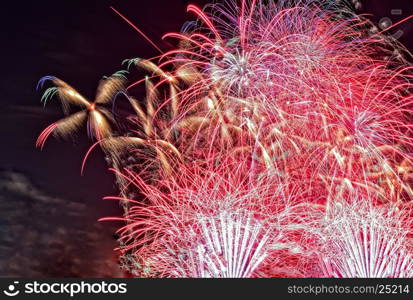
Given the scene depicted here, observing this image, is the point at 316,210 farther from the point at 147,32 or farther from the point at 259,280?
the point at 147,32

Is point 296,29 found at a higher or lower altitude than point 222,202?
higher

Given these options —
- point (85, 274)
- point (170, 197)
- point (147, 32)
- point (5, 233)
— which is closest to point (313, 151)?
point (170, 197)

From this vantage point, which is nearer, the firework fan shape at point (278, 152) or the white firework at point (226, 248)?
the white firework at point (226, 248)

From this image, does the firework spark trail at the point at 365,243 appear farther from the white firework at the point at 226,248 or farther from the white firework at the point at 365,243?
the white firework at the point at 226,248

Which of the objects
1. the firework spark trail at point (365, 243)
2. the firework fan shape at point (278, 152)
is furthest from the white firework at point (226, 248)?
the firework spark trail at point (365, 243)

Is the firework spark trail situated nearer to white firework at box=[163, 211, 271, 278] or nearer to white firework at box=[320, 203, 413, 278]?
white firework at box=[320, 203, 413, 278]

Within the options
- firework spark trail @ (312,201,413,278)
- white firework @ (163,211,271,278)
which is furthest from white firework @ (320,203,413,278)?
white firework @ (163,211,271,278)

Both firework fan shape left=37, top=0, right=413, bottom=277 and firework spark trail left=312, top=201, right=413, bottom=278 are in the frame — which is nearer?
firework spark trail left=312, top=201, right=413, bottom=278

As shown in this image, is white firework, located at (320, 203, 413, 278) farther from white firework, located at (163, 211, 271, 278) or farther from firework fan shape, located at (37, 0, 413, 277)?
white firework, located at (163, 211, 271, 278)

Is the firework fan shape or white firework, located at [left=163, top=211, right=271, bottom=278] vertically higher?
the firework fan shape
